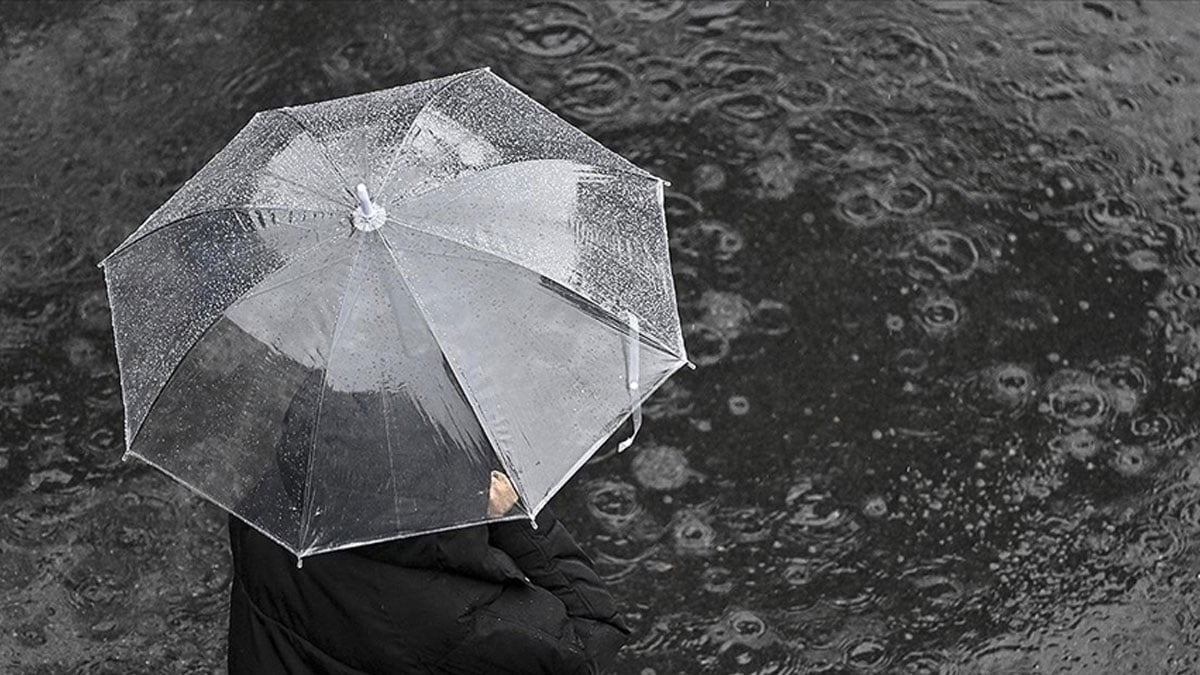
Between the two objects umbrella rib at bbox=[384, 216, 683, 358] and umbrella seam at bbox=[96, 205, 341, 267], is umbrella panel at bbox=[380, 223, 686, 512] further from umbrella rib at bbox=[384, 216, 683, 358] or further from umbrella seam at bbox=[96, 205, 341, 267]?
umbrella seam at bbox=[96, 205, 341, 267]

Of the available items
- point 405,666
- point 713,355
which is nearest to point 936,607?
point 713,355

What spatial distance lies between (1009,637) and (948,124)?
5.21 feet

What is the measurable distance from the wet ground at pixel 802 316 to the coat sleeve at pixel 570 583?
2.96ft

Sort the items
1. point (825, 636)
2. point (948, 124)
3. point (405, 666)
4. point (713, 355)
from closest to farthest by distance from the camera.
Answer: point (405, 666) → point (825, 636) → point (713, 355) → point (948, 124)

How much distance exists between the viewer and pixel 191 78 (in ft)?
16.6

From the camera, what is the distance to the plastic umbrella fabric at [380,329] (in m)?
2.81

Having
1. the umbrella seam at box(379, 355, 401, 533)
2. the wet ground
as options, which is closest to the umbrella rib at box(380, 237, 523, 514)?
the umbrella seam at box(379, 355, 401, 533)

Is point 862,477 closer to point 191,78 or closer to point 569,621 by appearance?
point 569,621

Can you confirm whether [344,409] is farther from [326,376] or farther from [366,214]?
[366,214]

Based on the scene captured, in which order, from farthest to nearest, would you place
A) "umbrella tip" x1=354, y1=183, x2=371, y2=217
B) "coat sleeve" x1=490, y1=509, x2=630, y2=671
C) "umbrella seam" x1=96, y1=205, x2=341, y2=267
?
"coat sleeve" x1=490, y1=509, x2=630, y2=671, "umbrella seam" x1=96, y1=205, x2=341, y2=267, "umbrella tip" x1=354, y1=183, x2=371, y2=217

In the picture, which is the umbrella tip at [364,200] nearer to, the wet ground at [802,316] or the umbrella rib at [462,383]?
the umbrella rib at [462,383]

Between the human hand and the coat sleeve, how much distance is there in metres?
0.21

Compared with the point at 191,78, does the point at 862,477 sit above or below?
below

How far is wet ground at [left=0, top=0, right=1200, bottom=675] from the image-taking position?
13.5ft
